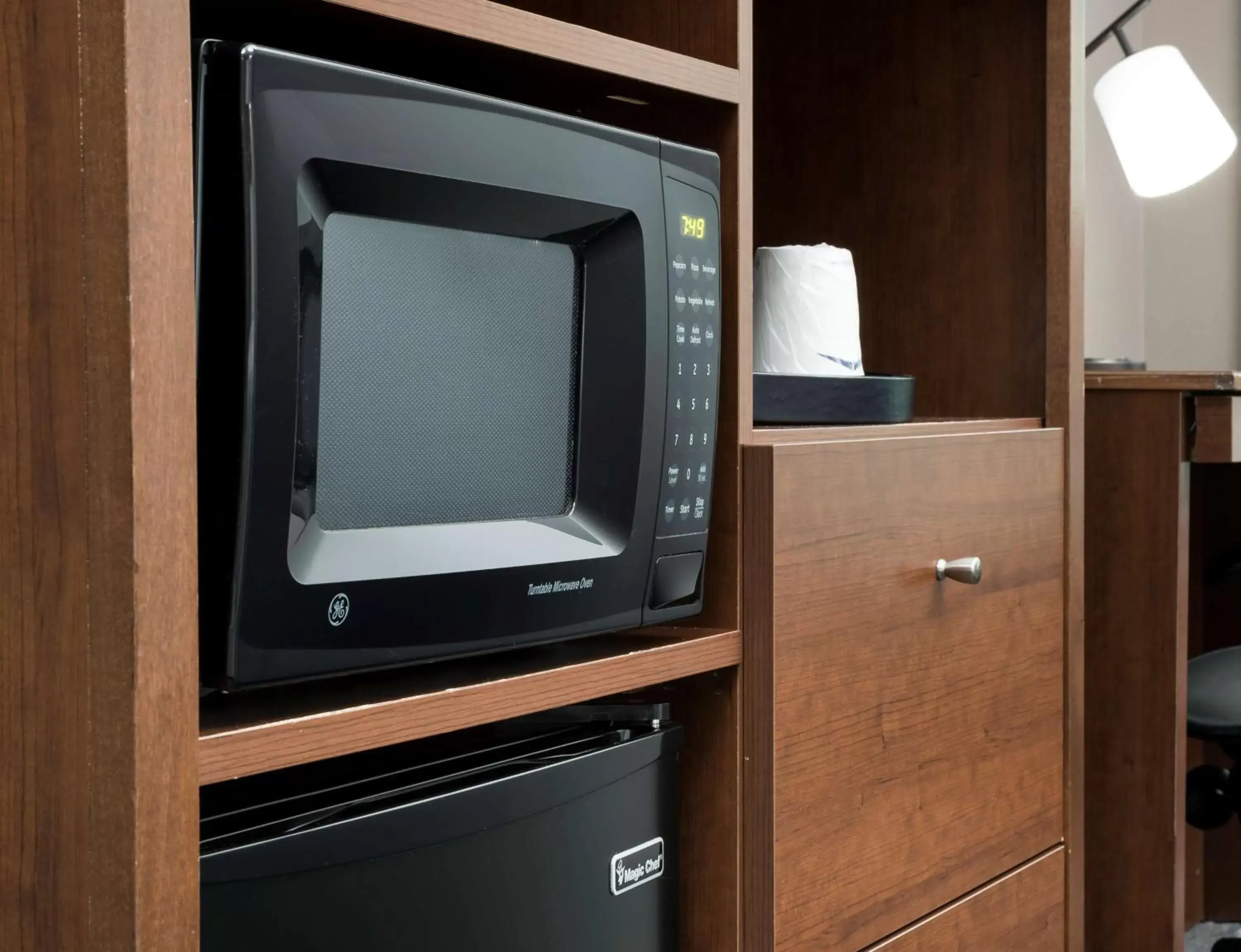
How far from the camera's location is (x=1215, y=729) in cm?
154

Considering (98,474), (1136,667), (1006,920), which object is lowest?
(1006,920)

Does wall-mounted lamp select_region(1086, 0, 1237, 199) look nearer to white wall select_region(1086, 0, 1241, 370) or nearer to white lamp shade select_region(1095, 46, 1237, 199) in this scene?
white lamp shade select_region(1095, 46, 1237, 199)

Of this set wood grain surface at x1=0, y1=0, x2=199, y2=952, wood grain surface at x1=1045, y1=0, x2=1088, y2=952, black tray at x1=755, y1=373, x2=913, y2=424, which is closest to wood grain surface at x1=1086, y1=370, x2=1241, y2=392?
wood grain surface at x1=1045, y1=0, x2=1088, y2=952

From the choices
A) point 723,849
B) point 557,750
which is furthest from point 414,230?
point 723,849

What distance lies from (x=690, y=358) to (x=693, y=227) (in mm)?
73

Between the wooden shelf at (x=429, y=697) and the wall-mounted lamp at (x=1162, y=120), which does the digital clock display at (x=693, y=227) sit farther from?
the wall-mounted lamp at (x=1162, y=120)

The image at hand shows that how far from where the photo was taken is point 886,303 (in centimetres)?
121

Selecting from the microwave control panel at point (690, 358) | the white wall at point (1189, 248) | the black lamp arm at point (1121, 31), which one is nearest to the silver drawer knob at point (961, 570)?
the microwave control panel at point (690, 358)

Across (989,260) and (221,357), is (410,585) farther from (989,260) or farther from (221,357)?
(989,260)

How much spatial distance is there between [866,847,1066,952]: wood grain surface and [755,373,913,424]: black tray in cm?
35

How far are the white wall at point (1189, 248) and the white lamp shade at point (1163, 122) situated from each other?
0.71 metres

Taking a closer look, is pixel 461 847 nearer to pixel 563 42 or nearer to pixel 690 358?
pixel 690 358

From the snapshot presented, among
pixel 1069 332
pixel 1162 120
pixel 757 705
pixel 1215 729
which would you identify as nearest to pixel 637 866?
pixel 757 705

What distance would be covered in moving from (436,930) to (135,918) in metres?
0.17
